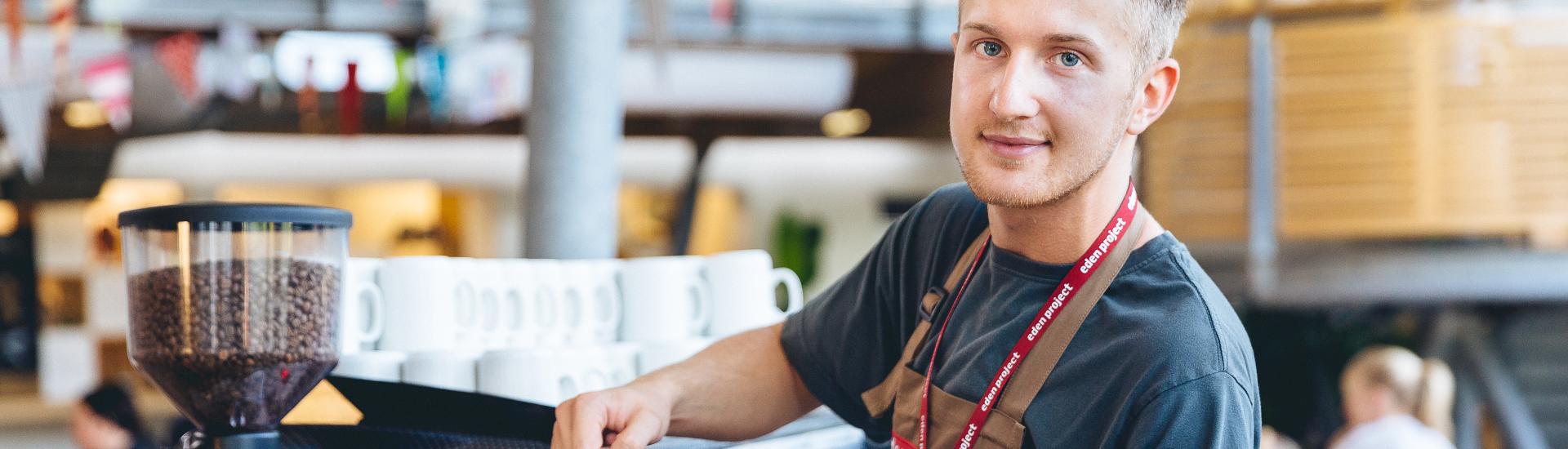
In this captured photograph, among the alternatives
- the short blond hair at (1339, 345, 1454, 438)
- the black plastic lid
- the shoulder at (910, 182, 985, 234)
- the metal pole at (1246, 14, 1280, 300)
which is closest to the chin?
the shoulder at (910, 182, 985, 234)

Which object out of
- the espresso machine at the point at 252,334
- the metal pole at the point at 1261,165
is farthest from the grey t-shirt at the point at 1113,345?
the metal pole at the point at 1261,165

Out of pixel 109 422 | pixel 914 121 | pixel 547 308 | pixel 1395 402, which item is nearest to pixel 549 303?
pixel 547 308

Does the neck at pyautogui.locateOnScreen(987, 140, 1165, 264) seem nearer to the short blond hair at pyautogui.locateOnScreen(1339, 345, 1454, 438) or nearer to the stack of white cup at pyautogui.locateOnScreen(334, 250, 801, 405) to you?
the stack of white cup at pyautogui.locateOnScreen(334, 250, 801, 405)

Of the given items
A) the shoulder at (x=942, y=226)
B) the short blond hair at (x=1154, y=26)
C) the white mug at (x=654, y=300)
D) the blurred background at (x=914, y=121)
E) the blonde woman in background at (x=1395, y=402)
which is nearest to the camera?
the short blond hair at (x=1154, y=26)

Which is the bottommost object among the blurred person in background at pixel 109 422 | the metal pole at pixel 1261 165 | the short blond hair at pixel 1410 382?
the blurred person in background at pixel 109 422

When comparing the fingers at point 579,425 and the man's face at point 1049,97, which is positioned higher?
the man's face at point 1049,97

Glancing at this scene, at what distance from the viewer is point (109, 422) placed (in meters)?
4.32

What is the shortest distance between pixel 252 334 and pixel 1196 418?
2.60 ft

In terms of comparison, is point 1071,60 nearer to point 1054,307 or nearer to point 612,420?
point 1054,307

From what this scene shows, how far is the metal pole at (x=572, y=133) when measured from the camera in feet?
8.87

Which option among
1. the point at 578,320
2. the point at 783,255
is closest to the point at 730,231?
the point at 783,255

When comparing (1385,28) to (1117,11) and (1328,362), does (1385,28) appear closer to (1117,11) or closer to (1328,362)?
(1328,362)

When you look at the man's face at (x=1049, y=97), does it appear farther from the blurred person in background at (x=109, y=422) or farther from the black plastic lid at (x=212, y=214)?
the blurred person in background at (x=109, y=422)

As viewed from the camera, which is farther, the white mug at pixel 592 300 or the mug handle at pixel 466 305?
the white mug at pixel 592 300
